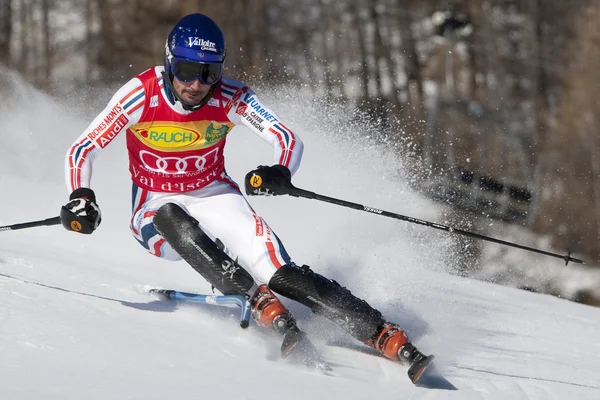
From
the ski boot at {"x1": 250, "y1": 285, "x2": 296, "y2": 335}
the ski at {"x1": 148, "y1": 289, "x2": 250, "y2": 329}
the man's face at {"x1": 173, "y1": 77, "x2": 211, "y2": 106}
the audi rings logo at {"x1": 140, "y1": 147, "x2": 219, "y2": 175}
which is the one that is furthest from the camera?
the audi rings logo at {"x1": 140, "y1": 147, "x2": 219, "y2": 175}

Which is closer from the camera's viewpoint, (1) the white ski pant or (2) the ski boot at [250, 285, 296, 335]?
(2) the ski boot at [250, 285, 296, 335]

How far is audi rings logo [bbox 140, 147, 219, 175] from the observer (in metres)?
5.12

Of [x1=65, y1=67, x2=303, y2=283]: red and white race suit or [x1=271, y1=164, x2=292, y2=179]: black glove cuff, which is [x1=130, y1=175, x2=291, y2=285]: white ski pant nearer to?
[x1=65, y1=67, x2=303, y2=283]: red and white race suit

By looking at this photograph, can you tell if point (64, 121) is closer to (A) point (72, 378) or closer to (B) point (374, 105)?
(A) point (72, 378)

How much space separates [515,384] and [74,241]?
3.72 metres

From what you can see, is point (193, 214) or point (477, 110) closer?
point (193, 214)

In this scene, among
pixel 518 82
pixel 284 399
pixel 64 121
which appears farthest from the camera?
pixel 518 82

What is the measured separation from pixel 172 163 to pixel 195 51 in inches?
29.6

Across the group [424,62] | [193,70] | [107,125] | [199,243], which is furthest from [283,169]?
[424,62]

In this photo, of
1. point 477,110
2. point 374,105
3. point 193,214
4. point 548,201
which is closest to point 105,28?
point 374,105

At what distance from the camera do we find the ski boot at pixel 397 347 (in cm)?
415

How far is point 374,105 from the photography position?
2914cm

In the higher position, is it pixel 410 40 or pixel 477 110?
pixel 410 40

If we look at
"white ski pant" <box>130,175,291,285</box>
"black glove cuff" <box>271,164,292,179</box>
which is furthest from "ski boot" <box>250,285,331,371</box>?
"black glove cuff" <box>271,164,292,179</box>
